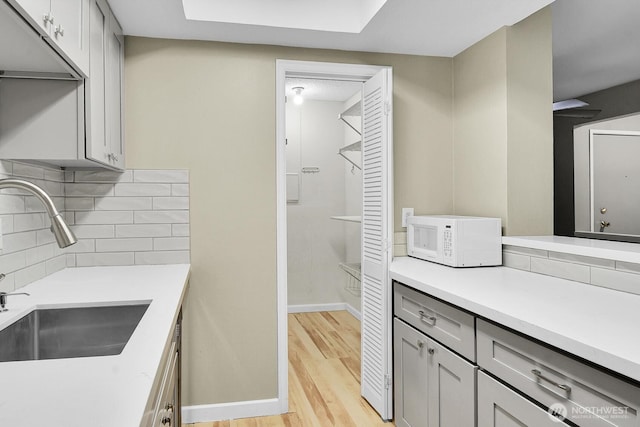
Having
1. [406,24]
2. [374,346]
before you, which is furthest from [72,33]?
[374,346]

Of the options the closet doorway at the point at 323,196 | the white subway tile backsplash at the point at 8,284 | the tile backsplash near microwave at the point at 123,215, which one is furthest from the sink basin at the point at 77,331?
the closet doorway at the point at 323,196

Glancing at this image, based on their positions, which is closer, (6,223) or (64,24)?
(64,24)

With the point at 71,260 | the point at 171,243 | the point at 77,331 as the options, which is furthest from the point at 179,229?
the point at 77,331

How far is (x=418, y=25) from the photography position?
2.26m

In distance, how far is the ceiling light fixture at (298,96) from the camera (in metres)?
4.34

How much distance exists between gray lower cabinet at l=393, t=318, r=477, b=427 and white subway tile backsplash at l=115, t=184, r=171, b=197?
4.81 ft

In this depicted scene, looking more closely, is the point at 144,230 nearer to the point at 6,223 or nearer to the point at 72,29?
the point at 6,223

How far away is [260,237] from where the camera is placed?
99.7 inches

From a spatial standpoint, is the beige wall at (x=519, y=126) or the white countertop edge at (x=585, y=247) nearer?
the white countertop edge at (x=585, y=247)

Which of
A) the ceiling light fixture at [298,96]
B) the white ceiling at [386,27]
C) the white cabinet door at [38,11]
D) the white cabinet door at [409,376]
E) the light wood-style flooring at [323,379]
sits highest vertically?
the ceiling light fixture at [298,96]

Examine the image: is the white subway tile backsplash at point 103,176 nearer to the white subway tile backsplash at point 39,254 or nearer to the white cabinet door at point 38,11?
the white subway tile backsplash at point 39,254

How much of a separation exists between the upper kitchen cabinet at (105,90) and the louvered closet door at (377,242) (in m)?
1.39

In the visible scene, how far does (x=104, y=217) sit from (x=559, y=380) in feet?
7.29

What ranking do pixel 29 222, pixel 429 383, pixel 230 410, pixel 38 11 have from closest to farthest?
pixel 38 11 < pixel 29 222 < pixel 429 383 < pixel 230 410
